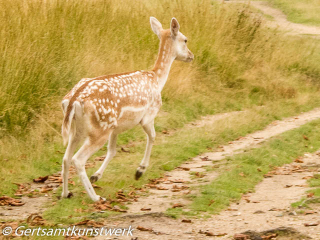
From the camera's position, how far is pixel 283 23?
2464cm

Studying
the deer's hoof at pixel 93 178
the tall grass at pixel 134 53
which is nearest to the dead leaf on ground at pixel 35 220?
the deer's hoof at pixel 93 178

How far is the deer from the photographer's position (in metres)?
6.25

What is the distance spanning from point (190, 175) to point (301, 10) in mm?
20446

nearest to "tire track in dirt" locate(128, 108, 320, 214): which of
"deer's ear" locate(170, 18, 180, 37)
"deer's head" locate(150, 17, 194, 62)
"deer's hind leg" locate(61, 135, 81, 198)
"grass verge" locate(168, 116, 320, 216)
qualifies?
"grass verge" locate(168, 116, 320, 216)

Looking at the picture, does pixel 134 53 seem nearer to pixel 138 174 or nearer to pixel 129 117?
pixel 138 174

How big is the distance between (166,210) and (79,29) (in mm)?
6210

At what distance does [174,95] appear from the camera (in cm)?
1208

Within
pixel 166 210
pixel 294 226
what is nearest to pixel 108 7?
pixel 166 210

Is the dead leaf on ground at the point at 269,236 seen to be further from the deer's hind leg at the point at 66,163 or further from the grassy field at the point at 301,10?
the grassy field at the point at 301,10

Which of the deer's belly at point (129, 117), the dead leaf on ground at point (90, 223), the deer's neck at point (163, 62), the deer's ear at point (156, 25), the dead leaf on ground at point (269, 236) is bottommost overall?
the dead leaf on ground at point (269, 236)

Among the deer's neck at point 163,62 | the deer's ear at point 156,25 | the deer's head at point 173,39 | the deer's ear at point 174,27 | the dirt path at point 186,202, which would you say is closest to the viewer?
the dirt path at point 186,202

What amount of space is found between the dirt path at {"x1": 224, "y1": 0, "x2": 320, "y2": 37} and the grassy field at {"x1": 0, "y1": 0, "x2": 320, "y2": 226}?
3.09 m

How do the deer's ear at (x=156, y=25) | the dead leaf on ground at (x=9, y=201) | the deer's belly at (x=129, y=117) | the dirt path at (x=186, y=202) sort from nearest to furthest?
1. the dirt path at (x=186, y=202)
2. the dead leaf on ground at (x=9, y=201)
3. the deer's belly at (x=129, y=117)
4. the deer's ear at (x=156, y=25)

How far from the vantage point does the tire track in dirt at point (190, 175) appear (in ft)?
21.7
